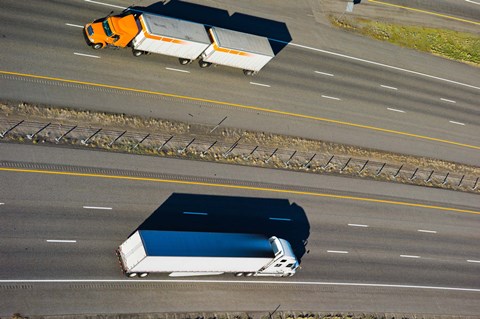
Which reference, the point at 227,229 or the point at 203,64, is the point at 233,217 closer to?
the point at 227,229

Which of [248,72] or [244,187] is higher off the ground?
[248,72]

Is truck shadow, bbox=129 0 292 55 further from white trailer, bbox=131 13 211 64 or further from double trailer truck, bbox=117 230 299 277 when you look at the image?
double trailer truck, bbox=117 230 299 277

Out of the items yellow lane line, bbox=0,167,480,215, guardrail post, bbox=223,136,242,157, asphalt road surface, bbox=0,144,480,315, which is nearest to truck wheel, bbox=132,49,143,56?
asphalt road surface, bbox=0,144,480,315

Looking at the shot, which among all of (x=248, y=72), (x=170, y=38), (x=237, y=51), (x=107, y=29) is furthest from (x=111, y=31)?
(x=248, y=72)

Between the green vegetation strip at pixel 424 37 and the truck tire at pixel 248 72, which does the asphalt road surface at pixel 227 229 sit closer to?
the truck tire at pixel 248 72

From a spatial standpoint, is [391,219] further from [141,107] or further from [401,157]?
[141,107]

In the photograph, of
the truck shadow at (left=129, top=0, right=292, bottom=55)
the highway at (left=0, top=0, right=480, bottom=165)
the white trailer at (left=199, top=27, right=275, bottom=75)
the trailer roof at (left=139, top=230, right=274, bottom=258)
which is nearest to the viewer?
the trailer roof at (left=139, top=230, right=274, bottom=258)
